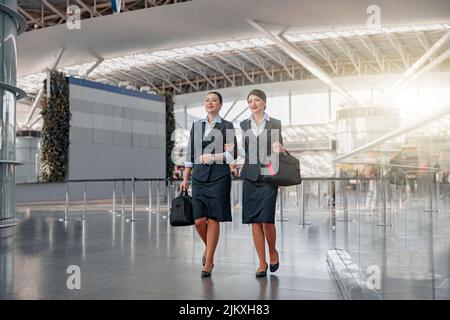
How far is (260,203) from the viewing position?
4078 mm

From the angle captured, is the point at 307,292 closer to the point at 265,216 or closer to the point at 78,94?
the point at 265,216

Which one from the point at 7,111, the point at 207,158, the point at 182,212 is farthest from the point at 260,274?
the point at 7,111

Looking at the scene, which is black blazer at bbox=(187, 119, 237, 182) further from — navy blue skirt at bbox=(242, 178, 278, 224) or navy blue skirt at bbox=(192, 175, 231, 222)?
navy blue skirt at bbox=(242, 178, 278, 224)

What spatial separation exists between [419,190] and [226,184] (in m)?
1.54

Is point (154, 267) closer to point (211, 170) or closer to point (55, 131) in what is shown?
point (211, 170)

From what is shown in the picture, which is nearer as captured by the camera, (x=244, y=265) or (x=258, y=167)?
(x=258, y=167)

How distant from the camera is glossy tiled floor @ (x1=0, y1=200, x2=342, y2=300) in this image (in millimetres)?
3520

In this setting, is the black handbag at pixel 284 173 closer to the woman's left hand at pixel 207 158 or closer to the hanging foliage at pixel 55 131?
the woman's left hand at pixel 207 158

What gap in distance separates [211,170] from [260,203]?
50 centimetres

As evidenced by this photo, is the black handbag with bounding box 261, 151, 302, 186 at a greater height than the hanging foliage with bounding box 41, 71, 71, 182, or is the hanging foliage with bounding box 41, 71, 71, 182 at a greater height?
the hanging foliage with bounding box 41, 71, 71, 182

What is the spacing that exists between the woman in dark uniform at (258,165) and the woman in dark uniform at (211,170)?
0.48ft

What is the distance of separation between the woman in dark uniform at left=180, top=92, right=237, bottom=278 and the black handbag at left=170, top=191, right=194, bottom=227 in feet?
0.21

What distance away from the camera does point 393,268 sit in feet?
9.27

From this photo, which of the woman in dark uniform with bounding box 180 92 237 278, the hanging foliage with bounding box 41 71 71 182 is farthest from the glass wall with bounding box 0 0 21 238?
the hanging foliage with bounding box 41 71 71 182
